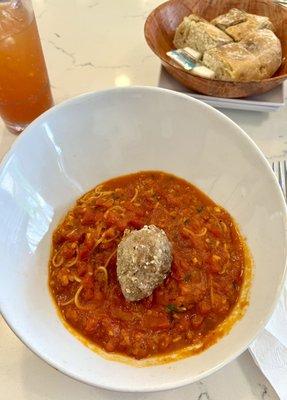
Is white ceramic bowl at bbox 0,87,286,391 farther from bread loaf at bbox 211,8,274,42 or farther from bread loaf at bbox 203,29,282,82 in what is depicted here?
bread loaf at bbox 211,8,274,42

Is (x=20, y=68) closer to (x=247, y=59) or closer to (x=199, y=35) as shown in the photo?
(x=199, y=35)

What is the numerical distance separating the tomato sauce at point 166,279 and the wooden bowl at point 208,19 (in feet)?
1.60

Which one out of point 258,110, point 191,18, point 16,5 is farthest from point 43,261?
point 191,18

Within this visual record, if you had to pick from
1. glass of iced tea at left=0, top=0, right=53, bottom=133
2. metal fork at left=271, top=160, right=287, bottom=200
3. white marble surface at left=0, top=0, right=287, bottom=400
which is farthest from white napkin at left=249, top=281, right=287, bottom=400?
glass of iced tea at left=0, top=0, right=53, bottom=133

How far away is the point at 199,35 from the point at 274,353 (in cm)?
145

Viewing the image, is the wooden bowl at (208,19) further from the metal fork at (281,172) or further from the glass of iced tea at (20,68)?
the glass of iced tea at (20,68)

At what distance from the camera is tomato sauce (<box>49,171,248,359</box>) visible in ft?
4.22

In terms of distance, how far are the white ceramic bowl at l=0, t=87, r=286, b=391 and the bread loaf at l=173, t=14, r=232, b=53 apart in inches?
22.9

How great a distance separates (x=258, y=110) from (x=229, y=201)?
0.59 meters

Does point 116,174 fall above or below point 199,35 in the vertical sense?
below

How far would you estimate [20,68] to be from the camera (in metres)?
1.70

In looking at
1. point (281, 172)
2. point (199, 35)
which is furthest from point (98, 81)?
point (281, 172)

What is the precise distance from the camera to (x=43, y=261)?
57.1 inches

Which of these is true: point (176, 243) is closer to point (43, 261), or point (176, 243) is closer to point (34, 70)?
point (43, 261)
